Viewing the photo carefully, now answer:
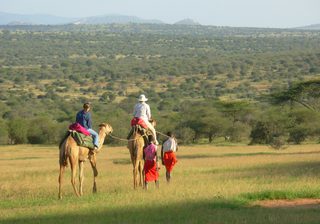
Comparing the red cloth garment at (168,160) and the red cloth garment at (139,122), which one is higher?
the red cloth garment at (139,122)

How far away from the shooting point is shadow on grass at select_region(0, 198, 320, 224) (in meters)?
13.3

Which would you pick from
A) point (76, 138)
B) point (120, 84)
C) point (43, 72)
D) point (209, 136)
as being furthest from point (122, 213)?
point (43, 72)

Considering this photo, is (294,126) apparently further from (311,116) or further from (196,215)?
(196,215)

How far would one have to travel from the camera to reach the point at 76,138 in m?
18.8

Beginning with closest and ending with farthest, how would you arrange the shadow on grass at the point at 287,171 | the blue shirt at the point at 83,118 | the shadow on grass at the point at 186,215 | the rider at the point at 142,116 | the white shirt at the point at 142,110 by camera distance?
the shadow on grass at the point at 186,215
the blue shirt at the point at 83,118
the rider at the point at 142,116
the white shirt at the point at 142,110
the shadow on grass at the point at 287,171

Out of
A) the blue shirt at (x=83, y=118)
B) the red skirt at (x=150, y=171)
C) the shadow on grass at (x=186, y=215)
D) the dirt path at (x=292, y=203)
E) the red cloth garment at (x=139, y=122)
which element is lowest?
the red skirt at (x=150, y=171)

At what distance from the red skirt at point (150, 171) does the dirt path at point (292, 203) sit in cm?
418

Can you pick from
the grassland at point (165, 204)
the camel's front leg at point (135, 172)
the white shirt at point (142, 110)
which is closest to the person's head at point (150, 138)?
the white shirt at point (142, 110)

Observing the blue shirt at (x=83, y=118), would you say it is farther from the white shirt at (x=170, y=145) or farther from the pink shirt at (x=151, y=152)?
the white shirt at (x=170, y=145)

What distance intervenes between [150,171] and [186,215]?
5.94 meters

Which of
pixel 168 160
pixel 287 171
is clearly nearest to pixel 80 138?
pixel 168 160

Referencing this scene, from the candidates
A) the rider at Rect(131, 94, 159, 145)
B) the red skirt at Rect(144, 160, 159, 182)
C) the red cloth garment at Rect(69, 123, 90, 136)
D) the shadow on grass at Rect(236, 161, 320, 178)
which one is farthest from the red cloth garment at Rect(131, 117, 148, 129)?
the shadow on grass at Rect(236, 161, 320, 178)

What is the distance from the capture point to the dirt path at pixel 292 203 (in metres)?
15.6

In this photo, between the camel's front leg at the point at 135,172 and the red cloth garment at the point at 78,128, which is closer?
the red cloth garment at the point at 78,128
